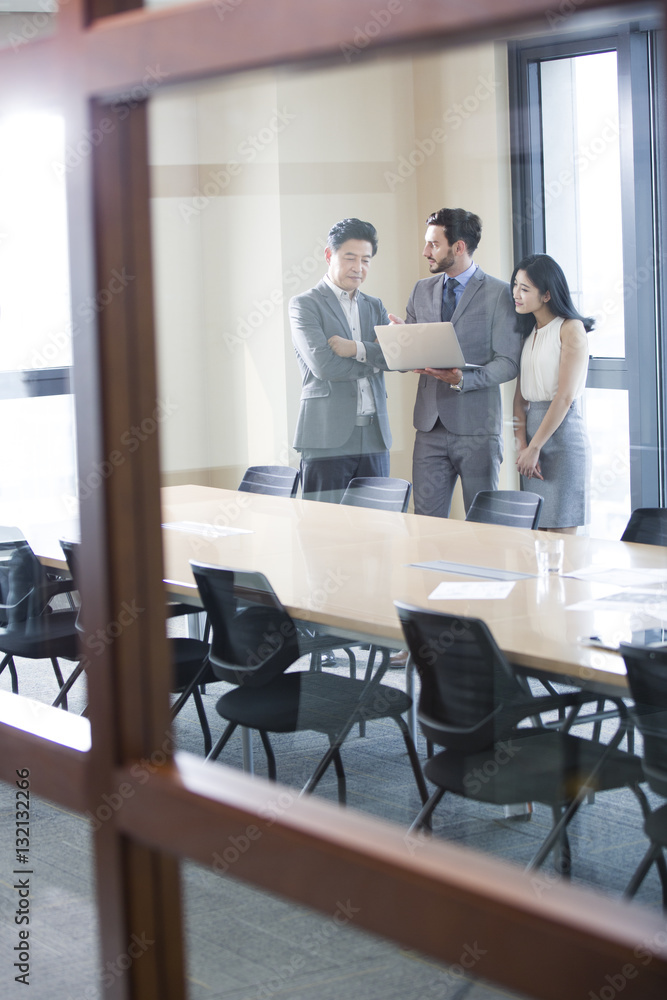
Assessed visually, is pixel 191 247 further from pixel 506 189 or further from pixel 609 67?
pixel 506 189

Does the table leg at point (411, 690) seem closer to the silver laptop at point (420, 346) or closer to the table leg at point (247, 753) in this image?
the table leg at point (247, 753)

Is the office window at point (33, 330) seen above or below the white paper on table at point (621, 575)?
above

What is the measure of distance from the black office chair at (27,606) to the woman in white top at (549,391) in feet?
6.14

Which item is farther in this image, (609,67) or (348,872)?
(609,67)

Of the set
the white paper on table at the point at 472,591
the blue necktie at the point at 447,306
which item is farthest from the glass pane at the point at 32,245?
the blue necktie at the point at 447,306

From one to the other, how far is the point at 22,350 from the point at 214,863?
1750mm

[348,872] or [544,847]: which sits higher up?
[348,872]

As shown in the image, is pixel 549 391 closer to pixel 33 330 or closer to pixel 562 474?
pixel 562 474

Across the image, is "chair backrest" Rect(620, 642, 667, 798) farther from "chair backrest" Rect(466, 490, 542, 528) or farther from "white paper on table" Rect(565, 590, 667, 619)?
"chair backrest" Rect(466, 490, 542, 528)

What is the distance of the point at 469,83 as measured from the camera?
5.66m

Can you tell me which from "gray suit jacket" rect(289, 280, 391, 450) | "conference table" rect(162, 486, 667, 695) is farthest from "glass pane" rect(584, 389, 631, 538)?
"conference table" rect(162, 486, 667, 695)

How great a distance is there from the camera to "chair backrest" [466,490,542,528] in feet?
13.5

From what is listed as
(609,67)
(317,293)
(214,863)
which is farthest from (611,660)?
(609,67)

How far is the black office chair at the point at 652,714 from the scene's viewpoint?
8.09 ft
